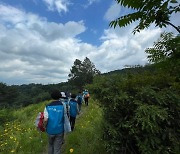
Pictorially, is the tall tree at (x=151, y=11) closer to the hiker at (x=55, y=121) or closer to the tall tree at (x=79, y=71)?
the hiker at (x=55, y=121)

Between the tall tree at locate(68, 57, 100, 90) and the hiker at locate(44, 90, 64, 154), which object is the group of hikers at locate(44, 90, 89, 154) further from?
the tall tree at locate(68, 57, 100, 90)

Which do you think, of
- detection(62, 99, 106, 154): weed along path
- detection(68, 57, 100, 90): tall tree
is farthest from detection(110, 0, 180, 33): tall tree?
detection(68, 57, 100, 90): tall tree

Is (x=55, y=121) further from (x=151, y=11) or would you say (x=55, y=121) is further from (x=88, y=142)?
(x=151, y=11)

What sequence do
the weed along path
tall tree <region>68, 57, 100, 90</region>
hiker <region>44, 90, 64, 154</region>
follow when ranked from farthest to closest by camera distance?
tall tree <region>68, 57, 100, 90</region> → hiker <region>44, 90, 64, 154</region> → the weed along path

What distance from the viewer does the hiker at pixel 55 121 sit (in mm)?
6301

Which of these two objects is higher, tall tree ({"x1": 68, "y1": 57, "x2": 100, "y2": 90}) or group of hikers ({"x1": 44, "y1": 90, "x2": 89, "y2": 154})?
tall tree ({"x1": 68, "y1": 57, "x2": 100, "y2": 90})

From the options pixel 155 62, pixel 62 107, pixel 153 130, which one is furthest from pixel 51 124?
pixel 155 62

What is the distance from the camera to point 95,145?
21.7ft

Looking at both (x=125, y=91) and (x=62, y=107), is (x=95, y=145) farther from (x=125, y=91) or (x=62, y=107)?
(x=125, y=91)

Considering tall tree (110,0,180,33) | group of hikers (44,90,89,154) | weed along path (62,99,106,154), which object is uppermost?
tall tree (110,0,180,33)

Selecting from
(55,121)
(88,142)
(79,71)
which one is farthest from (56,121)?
(79,71)

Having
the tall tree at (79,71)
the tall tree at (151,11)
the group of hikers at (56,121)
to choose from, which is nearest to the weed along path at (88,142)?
the group of hikers at (56,121)

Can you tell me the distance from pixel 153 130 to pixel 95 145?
2.29 meters

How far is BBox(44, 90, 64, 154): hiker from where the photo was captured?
6.30 meters
